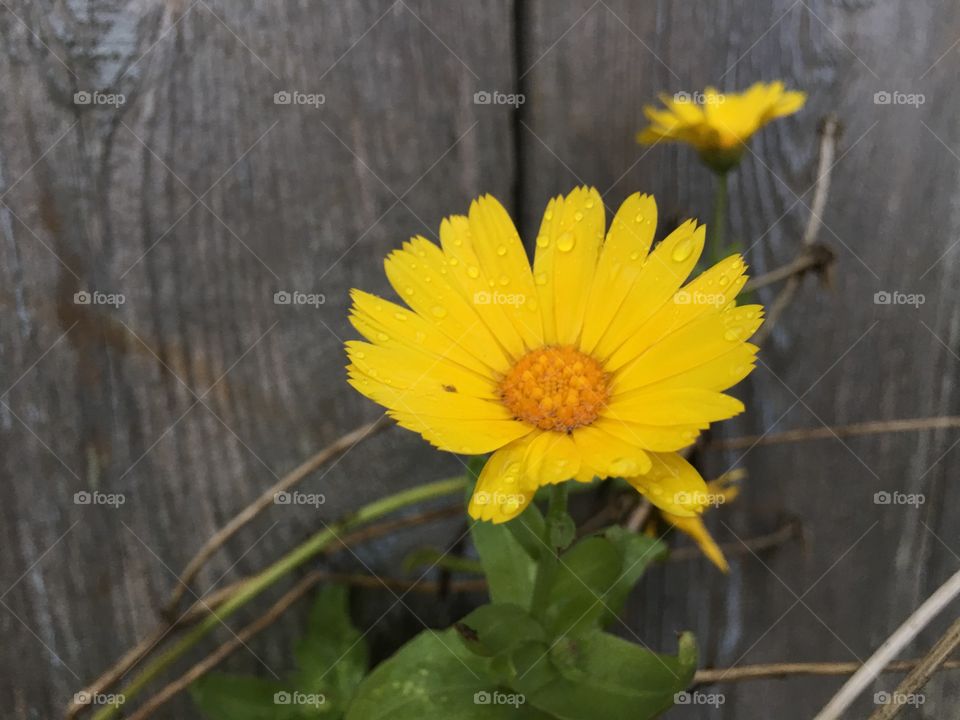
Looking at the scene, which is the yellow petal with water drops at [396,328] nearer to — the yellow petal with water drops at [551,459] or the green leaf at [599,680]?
the yellow petal with water drops at [551,459]

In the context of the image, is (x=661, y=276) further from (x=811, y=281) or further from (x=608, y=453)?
(x=811, y=281)

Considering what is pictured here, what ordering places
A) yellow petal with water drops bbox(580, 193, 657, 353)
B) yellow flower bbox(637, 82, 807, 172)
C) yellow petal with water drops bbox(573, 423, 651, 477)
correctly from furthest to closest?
yellow flower bbox(637, 82, 807, 172), yellow petal with water drops bbox(580, 193, 657, 353), yellow petal with water drops bbox(573, 423, 651, 477)

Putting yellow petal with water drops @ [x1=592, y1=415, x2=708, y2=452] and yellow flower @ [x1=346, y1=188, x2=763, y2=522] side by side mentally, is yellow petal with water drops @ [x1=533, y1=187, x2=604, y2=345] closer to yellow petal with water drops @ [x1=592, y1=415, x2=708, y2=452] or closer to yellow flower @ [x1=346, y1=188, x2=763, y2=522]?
yellow flower @ [x1=346, y1=188, x2=763, y2=522]

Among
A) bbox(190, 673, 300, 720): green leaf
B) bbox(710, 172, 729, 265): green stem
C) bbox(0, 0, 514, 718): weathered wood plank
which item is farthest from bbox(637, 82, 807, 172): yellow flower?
bbox(190, 673, 300, 720): green leaf

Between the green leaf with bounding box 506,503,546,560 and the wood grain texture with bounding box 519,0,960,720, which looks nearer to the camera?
the green leaf with bounding box 506,503,546,560

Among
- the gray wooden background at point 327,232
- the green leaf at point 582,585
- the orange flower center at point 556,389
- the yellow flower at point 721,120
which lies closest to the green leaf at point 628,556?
the green leaf at point 582,585

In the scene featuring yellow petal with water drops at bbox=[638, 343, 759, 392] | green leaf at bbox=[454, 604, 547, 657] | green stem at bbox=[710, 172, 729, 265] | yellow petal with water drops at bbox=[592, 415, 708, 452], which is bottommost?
green leaf at bbox=[454, 604, 547, 657]

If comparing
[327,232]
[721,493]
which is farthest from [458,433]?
[721,493]
